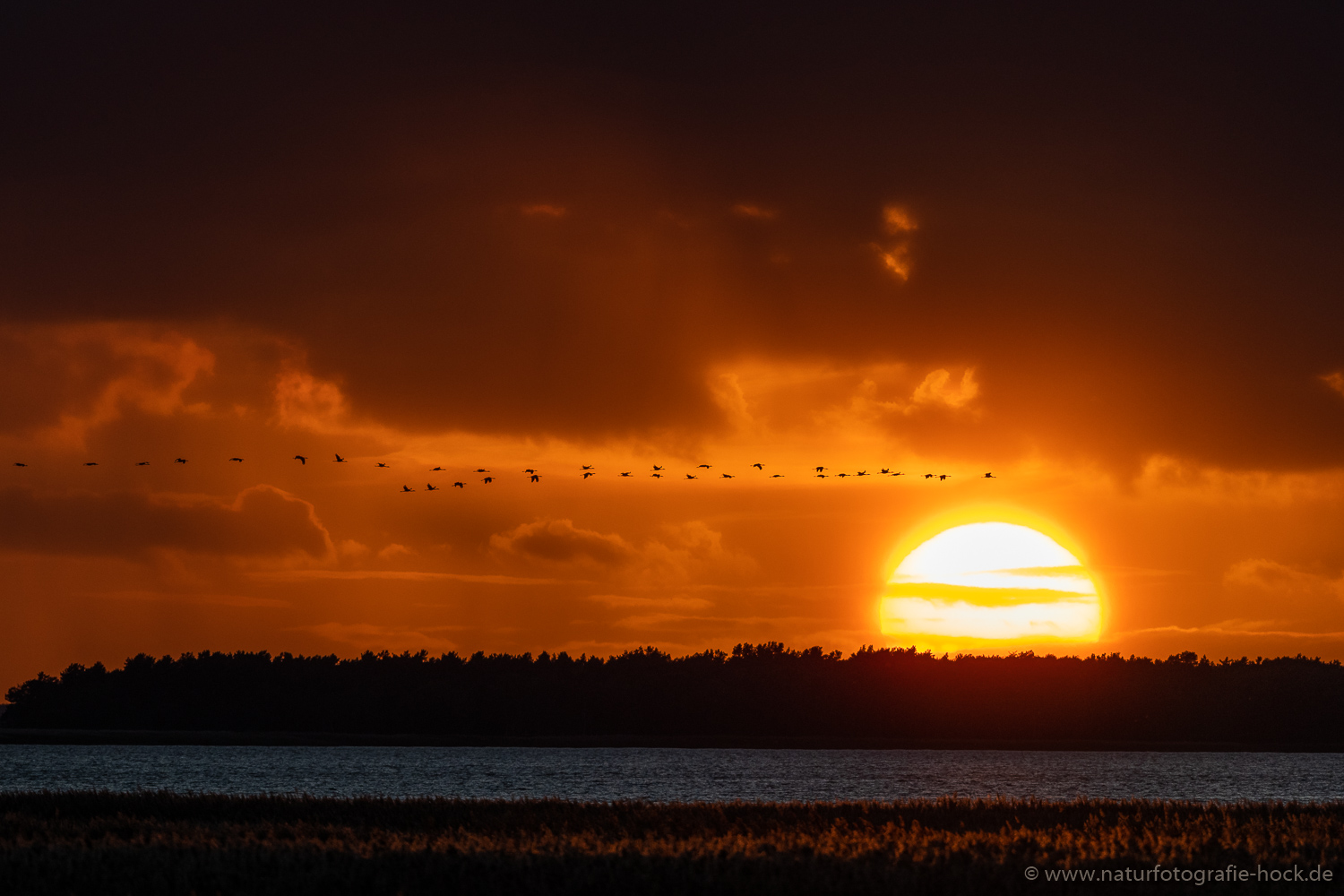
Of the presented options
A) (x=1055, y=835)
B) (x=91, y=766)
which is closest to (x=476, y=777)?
(x=91, y=766)

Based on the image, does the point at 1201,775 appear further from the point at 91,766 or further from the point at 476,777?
the point at 91,766

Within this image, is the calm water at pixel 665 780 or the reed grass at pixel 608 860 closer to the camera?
the reed grass at pixel 608 860

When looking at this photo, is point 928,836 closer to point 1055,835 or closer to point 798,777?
point 1055,835

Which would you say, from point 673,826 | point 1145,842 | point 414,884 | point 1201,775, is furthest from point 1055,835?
point 1201,775

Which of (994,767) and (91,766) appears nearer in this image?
(91,766)

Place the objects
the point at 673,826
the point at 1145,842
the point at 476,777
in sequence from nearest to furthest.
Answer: the point at 1145,842, the point at 673,826, the point at 476,777

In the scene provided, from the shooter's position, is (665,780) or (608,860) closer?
(608,860)

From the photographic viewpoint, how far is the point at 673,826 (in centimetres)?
5866

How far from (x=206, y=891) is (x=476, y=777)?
11272 cm

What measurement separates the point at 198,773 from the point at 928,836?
13010cm

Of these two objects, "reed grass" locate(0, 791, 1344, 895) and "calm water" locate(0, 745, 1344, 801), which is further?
"calm water" locate(0, 745, 1344, 801)

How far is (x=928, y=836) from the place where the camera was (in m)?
44.3

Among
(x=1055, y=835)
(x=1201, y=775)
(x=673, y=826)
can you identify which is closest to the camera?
(x=1055, y=835)

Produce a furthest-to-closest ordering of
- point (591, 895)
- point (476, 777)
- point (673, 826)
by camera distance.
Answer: point (476, 777) < point (673, 826) < point (591, 895)
